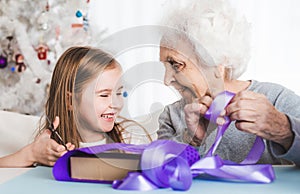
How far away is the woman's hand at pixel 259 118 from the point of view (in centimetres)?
96

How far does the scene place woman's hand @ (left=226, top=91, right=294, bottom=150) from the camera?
3.14 ft

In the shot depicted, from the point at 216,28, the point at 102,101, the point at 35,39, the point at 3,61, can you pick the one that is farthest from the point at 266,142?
the point at 3,61

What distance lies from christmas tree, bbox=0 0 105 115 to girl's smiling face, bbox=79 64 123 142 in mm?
2140

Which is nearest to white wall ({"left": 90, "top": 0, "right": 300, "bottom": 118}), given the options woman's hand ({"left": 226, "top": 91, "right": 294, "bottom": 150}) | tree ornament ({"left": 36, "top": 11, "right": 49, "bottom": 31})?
tree ornament ({"left": 36, "top": 11, "right": 49, "bottom": 31})

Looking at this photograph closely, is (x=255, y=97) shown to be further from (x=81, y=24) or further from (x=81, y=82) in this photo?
(x=81, y=24)

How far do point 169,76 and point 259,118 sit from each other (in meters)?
0.21

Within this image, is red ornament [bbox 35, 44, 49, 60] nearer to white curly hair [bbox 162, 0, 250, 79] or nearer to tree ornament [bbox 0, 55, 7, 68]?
tree ornament [bbox 0, 55, 7, 68]

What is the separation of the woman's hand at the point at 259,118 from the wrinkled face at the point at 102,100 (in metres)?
0.22

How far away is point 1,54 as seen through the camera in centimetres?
324

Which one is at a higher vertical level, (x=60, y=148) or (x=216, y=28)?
(x=216, y=28)

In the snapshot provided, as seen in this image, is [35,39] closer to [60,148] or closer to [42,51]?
[42,51]

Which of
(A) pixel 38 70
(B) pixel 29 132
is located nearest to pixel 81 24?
(A) pixel 38 70

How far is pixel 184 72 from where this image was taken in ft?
3.07

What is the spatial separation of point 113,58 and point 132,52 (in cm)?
4
